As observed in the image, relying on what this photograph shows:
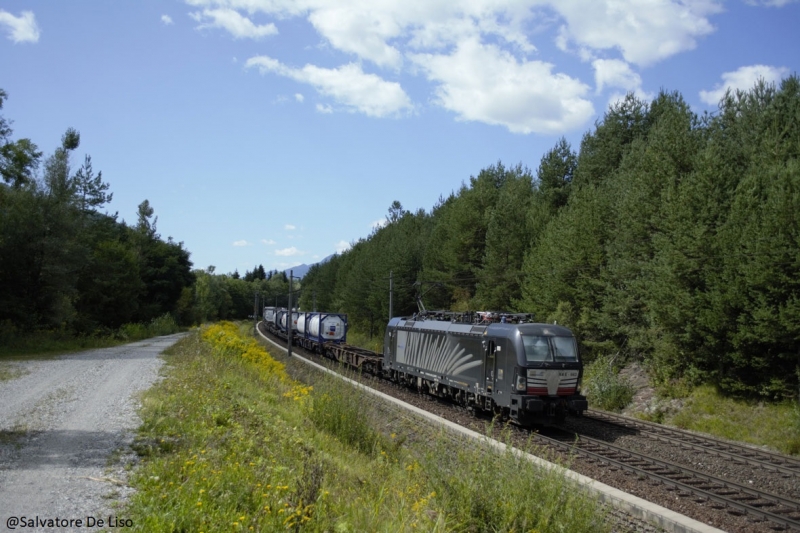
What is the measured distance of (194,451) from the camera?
7.67m

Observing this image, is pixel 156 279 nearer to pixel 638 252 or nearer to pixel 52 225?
pixel 52 225

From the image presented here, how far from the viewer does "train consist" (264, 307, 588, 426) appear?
1488 centimetres

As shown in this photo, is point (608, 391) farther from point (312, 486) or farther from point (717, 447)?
point (312, 486)

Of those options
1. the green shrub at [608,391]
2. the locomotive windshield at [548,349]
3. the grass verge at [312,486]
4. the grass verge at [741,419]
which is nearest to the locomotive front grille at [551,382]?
the locomotive windshield at [548,349]

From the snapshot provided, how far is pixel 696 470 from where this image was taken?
10914mm

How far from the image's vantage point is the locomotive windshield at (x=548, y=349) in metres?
15.1

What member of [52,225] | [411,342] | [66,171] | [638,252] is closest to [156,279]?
[66,171]

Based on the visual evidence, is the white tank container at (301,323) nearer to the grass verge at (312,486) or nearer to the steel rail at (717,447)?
the steel rail at (717,447)

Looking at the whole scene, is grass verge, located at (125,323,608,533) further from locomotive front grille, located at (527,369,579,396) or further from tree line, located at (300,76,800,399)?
tree line, located at (300,76,800,399)

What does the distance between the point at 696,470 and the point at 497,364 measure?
587cm

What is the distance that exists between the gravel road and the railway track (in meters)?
5.29

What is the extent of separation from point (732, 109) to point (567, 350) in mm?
15143

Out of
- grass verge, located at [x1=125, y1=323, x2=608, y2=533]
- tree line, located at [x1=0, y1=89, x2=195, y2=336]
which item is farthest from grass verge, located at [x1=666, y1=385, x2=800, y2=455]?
tree line, located at [x1=0, y1=89, x2=195, y2=336]

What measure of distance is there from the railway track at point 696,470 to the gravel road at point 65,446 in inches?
208
